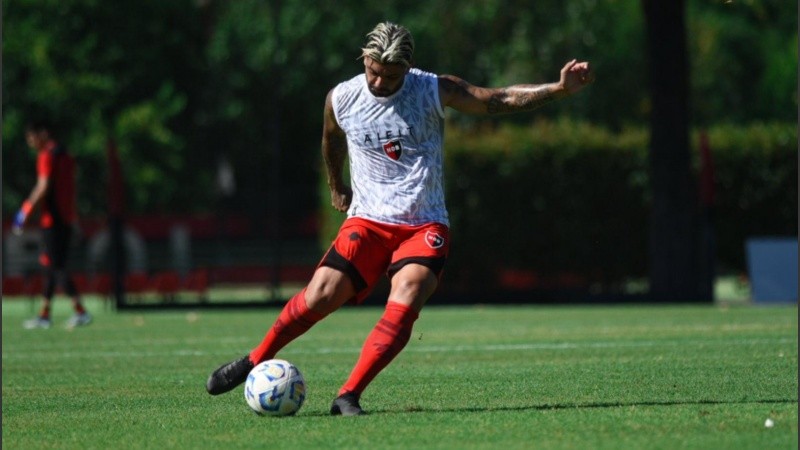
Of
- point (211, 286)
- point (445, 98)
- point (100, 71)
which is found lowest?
point (211, 286)

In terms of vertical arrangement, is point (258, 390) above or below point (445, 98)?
below

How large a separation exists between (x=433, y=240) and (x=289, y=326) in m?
0.97

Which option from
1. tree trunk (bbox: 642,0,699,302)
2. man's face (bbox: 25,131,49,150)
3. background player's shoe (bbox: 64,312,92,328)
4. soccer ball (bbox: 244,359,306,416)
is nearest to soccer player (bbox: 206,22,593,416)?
soccer ball (bbox: 244,359,306,416)

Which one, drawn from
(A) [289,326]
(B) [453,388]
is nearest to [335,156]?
(A) [289,326]

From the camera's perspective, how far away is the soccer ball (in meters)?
8.62

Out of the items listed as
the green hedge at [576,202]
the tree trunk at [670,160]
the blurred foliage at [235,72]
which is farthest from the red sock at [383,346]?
the blurred foliage at [235,72]

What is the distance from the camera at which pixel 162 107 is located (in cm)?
4559

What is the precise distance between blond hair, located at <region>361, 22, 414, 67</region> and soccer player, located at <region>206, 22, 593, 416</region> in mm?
11

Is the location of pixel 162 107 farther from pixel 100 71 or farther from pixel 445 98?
pixel 445 98

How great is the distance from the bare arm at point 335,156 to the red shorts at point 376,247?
0.61 m

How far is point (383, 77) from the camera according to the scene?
9055mm

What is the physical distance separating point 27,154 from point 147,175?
3434 mm

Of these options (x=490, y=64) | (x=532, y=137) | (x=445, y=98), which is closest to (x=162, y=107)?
(x=490, y=64)

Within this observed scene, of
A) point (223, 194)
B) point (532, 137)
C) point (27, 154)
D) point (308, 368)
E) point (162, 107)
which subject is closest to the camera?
point (308, 368)
